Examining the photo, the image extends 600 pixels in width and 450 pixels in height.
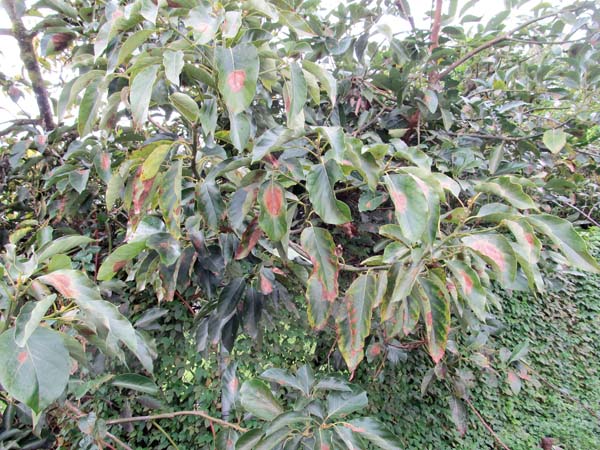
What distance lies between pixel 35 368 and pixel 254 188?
0.48 meters

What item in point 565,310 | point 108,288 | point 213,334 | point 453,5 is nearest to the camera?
point 213,334

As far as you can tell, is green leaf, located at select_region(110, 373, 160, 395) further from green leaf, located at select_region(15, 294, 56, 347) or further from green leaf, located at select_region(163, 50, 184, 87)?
green leaf, located at select_region(163, 50, 184, 87)

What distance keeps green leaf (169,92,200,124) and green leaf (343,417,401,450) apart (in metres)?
0.70

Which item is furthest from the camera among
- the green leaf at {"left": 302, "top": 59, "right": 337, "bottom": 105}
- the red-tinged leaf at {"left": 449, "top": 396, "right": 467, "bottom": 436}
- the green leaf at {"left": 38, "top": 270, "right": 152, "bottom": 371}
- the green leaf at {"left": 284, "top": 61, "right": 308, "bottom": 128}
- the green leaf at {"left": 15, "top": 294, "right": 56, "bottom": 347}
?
the red-tinged leaf at {"left": 449, "top": 396, "right": 467, "bottom": 436}

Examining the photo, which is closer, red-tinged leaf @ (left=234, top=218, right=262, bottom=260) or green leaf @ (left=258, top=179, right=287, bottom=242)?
green leaf @ (left=258, top=179, right=287, bottom=242)

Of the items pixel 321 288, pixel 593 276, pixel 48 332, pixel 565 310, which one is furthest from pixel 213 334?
pixel 593 276

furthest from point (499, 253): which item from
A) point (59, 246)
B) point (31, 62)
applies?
point (31, 62)

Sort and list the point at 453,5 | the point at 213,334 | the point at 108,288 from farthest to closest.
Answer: the point at 453,5 < the point at 108,288 < the point at 213,334

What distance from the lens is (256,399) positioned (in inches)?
33.7

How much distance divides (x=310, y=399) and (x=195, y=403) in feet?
3.03

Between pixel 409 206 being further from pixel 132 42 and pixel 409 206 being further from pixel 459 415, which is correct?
pixel 459 415

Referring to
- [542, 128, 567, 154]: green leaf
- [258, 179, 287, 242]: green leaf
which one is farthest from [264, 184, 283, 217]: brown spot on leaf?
[542, 128, 567, 154]: green leaf

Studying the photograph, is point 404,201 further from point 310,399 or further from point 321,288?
point 310,399

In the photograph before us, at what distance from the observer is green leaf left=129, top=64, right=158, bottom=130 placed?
645 millimetres
